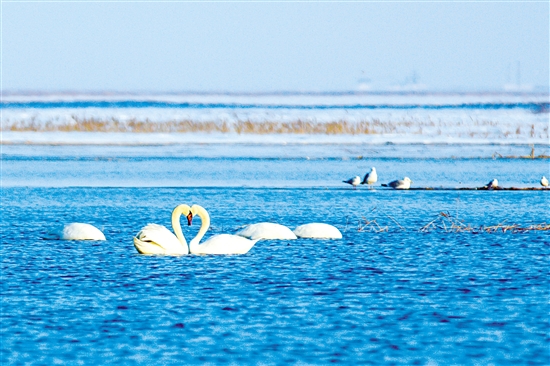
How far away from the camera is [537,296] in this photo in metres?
12.5

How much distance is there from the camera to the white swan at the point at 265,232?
1730cm

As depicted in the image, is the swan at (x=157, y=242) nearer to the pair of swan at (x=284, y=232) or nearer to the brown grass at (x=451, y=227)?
the pair of swan at (x=284, y=232)

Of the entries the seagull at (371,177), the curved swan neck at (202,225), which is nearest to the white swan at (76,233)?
the curved swan neck at (202,225)

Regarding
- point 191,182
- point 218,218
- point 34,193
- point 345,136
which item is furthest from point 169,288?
point 345,136

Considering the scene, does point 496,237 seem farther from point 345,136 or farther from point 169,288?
point 345,136

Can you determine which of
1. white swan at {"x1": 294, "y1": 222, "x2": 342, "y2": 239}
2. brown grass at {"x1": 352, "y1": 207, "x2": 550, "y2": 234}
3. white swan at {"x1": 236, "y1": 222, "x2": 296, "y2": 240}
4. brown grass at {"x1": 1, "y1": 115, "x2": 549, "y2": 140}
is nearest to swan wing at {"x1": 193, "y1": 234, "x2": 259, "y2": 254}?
white swan at {"x1": 236, "y1": 222, "x2": 296, "y2": 240}

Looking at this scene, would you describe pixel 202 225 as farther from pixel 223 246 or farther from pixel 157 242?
pixel 157 242

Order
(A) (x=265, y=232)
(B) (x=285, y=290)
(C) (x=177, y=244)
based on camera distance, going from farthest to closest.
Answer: (A) (x=265, y=232), (C) (x=177, y=244), (B) (x=285, y=290)

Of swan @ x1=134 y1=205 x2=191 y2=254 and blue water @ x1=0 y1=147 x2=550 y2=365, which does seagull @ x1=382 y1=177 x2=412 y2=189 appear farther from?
swan @ x1=134 y1=205 x2=191 y2=254

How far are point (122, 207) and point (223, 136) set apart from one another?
3343 centimetres

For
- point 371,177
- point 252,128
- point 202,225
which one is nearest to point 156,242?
point 202,225

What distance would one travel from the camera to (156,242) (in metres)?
15.5

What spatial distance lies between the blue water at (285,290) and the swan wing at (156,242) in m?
0.17

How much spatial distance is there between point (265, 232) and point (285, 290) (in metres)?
4.50
